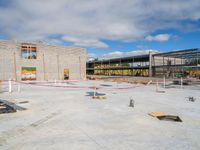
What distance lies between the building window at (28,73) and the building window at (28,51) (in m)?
2.49

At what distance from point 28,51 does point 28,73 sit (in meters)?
4.57

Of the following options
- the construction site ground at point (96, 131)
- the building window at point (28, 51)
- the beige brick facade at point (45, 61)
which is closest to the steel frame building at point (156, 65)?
the beige brick facade at point (45, 61)

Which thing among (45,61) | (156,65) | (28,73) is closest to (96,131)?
(28,73)

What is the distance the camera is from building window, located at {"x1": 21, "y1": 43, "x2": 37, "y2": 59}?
1496 inches

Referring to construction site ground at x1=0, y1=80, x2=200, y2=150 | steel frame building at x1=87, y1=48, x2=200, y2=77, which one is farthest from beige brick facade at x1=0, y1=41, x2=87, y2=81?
construction site ground at x1=0, y1=80, x2=200, y2=150

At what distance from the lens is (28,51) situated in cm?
3872

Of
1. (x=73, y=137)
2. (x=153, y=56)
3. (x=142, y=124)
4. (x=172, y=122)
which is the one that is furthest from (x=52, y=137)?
(x=153, y=56)

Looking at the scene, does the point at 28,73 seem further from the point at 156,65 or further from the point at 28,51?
the point at 156,65

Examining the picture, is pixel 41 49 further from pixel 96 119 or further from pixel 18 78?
pixel 96 119

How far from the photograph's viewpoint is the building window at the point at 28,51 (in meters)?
38.0

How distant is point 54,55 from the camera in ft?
138

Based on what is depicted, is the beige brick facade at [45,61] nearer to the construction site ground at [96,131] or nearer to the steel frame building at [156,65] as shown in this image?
the steel frame building at [156,65]

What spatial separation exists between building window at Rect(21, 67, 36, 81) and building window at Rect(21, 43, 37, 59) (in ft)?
8.15

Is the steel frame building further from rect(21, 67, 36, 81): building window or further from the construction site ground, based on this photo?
the construction site ground
